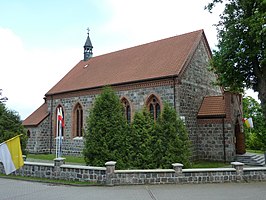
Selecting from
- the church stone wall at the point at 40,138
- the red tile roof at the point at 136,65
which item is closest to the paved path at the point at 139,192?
the red tile roof at the point at 136,65

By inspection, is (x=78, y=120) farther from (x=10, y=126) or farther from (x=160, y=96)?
(x=160, y=96)

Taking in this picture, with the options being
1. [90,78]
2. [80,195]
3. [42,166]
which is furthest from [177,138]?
[90,78]

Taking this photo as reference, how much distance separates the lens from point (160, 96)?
17.8m

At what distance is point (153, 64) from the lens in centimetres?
1994

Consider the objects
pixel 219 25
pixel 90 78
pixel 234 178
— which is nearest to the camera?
pixel 234 178

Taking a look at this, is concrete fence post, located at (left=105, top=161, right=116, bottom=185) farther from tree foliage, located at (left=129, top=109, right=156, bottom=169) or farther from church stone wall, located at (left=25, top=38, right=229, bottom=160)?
church stone wall, located at (left=25, top=38, right=229, bottom=160)

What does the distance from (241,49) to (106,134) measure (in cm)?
891

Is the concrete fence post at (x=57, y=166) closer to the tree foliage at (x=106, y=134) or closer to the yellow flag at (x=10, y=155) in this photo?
the tree foliage at (x=106, y=134)

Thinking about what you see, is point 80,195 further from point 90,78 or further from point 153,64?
point 90,78

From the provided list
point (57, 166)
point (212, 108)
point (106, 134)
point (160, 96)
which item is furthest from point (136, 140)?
point (212, 108)

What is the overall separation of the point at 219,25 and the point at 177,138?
7933mm

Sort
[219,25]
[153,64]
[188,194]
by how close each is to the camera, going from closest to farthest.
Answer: [188,194], [219,25], [153,64]

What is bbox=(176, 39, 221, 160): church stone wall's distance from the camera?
17672mm

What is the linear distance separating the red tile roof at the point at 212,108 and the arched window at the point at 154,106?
3.11m
